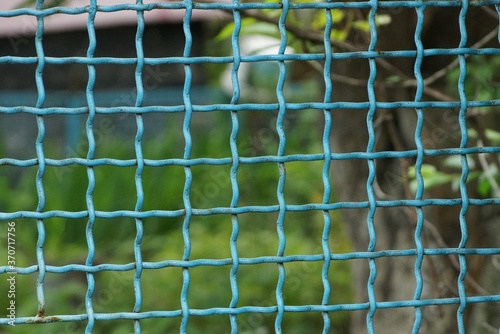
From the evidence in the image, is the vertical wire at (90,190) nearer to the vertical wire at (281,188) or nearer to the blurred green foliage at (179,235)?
the vertical wire at (281,188)

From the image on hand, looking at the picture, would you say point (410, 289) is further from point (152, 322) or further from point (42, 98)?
point (42, 98)

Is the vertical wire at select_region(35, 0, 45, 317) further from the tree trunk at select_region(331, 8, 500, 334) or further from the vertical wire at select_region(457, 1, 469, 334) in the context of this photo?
the tree trunk at select_region(331, 8, 500, 334)

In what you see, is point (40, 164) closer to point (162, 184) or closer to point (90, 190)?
point (90, 190)

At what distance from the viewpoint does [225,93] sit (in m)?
8.38

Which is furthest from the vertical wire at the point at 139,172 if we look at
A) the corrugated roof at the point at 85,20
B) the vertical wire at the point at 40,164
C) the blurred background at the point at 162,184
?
the corrugated roof at the point at 85,20

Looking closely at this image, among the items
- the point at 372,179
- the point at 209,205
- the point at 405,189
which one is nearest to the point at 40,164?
the point at 372,179

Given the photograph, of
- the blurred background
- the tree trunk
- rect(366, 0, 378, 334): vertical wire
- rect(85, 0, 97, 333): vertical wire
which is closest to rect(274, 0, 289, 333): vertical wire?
rect(366, 0, 378, 334): vertical wire

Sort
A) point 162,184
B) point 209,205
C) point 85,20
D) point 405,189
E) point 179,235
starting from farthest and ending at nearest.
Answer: point 85,20 < point 162,184 < point 209,205 < point 179,235 < point 405,189

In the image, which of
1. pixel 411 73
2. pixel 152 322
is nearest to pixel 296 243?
pixel 152 322

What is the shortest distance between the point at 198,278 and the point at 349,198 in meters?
1.82

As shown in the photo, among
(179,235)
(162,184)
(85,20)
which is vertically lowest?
(179,235)

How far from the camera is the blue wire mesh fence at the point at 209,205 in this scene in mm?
1390

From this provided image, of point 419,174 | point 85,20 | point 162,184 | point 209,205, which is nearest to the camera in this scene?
point 419,174

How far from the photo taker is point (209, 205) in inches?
247
